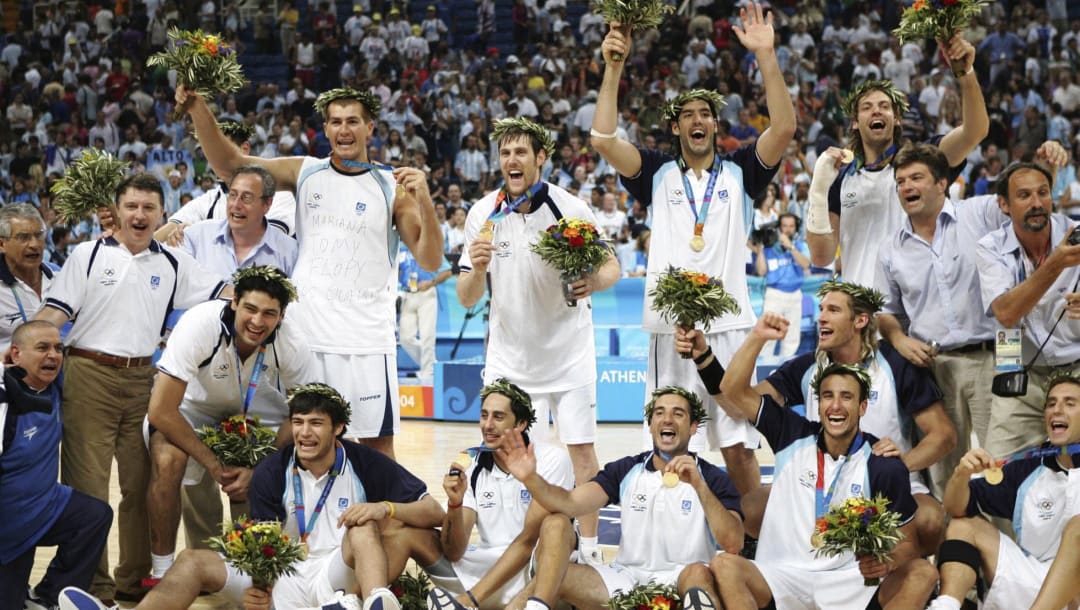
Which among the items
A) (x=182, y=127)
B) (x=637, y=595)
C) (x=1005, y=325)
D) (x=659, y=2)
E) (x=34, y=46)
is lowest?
(x=637, y=595)

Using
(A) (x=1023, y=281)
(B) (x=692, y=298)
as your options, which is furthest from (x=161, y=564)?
(A) (x=1023, y=281)

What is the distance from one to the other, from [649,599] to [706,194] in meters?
2.42

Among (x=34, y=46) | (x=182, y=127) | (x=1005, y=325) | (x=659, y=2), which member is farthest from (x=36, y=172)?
(x=1005, y=325)

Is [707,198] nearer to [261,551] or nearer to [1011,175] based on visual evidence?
[1011,175]

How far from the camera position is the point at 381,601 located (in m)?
6.48

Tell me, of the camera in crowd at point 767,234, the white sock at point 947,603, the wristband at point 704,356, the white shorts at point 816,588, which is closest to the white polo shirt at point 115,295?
the wristband at point 704,356

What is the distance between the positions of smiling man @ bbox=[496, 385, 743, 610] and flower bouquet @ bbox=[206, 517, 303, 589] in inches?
48.6

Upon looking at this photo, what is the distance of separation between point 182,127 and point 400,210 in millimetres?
17739

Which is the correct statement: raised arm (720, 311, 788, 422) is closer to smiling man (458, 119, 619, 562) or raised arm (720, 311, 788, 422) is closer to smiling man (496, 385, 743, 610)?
smiling man (496, 385, 743, 610)

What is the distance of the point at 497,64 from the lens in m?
25.1

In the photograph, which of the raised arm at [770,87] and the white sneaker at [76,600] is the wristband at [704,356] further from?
the white sneaker at [76,600]

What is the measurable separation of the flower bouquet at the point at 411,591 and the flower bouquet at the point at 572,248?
1.93 m

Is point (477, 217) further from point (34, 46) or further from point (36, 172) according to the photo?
A: point (34, 46)

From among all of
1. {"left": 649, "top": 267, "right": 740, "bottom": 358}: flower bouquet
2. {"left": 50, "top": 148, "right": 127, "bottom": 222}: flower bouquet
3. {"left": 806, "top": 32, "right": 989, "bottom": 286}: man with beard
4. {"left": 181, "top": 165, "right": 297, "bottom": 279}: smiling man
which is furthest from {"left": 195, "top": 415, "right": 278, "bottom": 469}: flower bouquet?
{"left": 806, "top": 32, "right": 989, "bottom": 286}: man with beard
